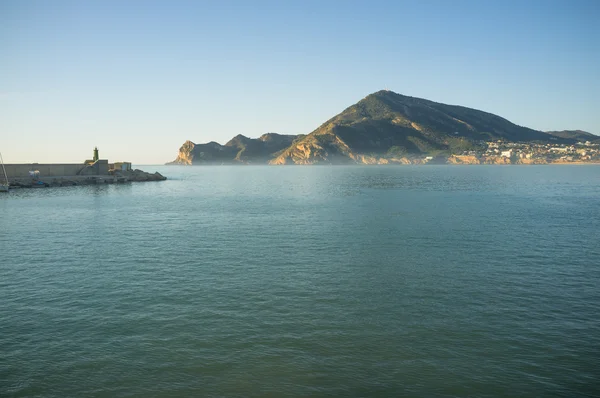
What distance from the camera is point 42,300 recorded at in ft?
73.3

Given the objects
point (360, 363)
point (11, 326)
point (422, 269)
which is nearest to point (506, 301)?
point (422, 269)

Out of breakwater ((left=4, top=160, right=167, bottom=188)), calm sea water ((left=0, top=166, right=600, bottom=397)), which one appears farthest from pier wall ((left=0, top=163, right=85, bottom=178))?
calm sea water ((left=0, top=166, right=600, bottom=397))

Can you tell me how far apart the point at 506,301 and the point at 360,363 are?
11305 millimetres

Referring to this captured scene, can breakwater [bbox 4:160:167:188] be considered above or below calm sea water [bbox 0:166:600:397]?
above

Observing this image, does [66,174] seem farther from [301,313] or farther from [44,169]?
[301,313]

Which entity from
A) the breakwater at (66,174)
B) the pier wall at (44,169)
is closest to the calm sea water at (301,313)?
the breakwater at (66,174)

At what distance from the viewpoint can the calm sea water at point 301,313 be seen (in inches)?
575

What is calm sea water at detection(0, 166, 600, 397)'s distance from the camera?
14609mm

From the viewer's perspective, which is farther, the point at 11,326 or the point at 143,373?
the point at 11,326

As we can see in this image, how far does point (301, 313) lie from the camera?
20422 mm

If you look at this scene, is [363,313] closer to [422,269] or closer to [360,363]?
[360,363]

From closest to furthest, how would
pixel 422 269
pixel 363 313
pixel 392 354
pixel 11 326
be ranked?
pixel 392 354 < pixel 11 326 < pixel 363 313 < pixel 422 269

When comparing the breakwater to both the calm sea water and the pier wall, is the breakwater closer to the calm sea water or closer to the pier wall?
the pier wall

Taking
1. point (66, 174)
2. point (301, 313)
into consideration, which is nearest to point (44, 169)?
point (66, 174)
